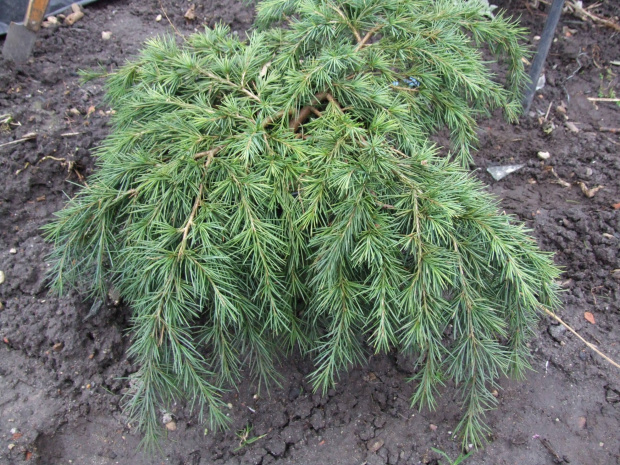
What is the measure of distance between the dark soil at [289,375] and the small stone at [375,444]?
0.02 metres

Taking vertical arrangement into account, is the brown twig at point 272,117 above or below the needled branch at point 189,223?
above

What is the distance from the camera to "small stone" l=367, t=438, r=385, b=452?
1.84 m

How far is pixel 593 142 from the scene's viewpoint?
282 cm

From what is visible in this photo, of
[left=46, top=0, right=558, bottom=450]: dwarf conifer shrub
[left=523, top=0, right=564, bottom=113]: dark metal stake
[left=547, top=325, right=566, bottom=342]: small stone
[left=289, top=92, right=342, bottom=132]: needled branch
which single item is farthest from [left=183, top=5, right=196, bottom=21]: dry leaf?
[left=547, top=325, right=566, bottom=342]: small stone

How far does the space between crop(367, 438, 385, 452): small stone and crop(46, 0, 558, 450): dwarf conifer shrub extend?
373mm

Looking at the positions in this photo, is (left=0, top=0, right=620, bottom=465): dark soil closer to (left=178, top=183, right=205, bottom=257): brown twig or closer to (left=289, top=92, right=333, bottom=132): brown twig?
(left=178, top=183, right=205, bottom=257): brown twig

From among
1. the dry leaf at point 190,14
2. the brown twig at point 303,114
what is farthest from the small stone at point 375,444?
the dry leaf at point 190,14

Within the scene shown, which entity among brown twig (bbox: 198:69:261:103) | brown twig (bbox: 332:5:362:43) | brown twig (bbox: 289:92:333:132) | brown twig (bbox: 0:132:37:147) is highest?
brown twig (bbox: 332:5:362:43)

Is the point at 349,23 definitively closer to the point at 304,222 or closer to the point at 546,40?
the point at 304,222

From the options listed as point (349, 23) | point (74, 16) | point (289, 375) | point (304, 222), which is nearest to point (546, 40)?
point (349, 23)

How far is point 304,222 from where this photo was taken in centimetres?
141

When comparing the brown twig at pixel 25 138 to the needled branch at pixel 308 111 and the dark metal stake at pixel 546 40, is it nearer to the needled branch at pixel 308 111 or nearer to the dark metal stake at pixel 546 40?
the needled branch at pixel 308 111

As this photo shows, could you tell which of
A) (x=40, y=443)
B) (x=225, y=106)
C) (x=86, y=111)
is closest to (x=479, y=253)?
(x=225, y=106)

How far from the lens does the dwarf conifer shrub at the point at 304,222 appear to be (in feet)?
4.57
